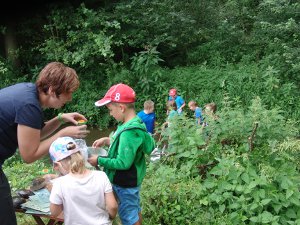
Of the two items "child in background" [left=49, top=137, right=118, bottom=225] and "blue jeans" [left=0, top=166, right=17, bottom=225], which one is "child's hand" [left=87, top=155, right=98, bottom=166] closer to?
"child in background" [left=49, top=137, right=118, bottom=225]

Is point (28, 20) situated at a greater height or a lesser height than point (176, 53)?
greater

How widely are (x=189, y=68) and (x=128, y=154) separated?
9.97m

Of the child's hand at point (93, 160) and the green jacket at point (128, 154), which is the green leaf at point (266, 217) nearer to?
the green jacket at point (128, 154)

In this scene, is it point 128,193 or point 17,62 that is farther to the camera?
point 17,62

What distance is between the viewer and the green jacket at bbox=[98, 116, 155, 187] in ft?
10.4

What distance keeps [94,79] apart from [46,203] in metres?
10.5

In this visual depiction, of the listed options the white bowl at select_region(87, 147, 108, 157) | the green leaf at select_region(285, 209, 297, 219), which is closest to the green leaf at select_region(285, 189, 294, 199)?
the green leaf at select_region(285, 209, 297, 219)

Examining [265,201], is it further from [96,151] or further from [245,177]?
[96,151]

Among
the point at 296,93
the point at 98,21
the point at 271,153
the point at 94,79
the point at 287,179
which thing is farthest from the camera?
the point at 94,79

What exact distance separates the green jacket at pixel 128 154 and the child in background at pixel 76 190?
360 mm

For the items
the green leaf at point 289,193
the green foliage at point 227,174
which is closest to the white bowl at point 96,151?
the green foliage at point 227,174

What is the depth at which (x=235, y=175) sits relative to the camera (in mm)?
4133

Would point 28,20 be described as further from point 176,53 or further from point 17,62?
point 176,53

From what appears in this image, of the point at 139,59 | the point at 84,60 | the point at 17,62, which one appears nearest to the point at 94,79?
the point at 84,60
